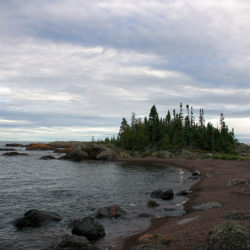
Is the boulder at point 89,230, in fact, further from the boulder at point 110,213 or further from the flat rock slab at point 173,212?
the flat rock slab at point 173,212

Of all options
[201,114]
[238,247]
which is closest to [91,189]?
[238,247]

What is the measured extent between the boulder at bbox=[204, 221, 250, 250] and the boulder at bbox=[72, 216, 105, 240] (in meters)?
6.31

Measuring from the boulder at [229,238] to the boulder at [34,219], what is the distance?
10097 millimetres

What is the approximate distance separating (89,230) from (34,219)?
13.2 ft

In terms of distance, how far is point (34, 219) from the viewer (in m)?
13.5

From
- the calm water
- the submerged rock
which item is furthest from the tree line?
the calm water

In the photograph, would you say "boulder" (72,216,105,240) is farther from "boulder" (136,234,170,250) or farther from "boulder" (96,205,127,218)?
"boulder" (136,234,170,250)

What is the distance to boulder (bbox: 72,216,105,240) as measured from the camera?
11.5 metres

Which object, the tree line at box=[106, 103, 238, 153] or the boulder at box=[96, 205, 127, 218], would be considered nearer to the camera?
the boulder at box=[96, 205, 127, 218]

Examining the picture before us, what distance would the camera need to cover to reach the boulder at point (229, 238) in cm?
634

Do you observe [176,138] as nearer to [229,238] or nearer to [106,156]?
[106,156]

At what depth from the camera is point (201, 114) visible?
116 metres

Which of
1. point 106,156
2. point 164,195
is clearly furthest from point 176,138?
point 164,195

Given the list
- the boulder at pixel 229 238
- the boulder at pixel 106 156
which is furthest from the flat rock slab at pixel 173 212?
the boulder at pixel 106 156
